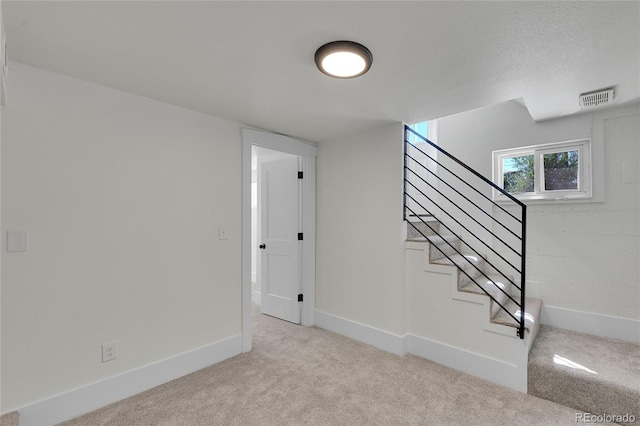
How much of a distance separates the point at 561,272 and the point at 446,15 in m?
2.78

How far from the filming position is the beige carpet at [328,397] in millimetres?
1847

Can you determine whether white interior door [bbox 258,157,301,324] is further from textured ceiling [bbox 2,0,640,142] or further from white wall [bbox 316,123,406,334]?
textured ceiling [bbox 2,0,640,142]

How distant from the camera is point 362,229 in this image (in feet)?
10.0

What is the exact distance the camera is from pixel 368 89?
2062 millimetres

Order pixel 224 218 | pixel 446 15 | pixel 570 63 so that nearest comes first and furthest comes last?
1. pixel 446 15
2. pixel 570 63
3. pixel 224 218

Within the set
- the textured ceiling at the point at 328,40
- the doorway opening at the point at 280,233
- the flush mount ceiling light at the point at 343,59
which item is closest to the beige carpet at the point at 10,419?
the textured ceiling at the point at 328,40

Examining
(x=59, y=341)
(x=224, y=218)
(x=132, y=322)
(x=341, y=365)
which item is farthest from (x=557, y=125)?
(x=59, y=341)

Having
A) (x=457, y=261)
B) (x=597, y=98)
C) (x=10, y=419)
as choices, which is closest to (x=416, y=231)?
(x=457, y=261)

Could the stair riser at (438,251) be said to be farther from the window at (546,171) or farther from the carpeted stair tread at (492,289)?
the window at (546,171)

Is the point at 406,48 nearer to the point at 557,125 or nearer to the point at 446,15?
the point at 446,15

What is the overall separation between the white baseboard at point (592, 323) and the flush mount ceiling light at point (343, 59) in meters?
2.95

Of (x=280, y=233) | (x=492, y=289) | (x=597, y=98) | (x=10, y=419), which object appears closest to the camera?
(x=10, y=419)

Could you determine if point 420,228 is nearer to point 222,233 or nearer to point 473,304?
point 473,304

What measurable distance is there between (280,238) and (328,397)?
6.34 feet
